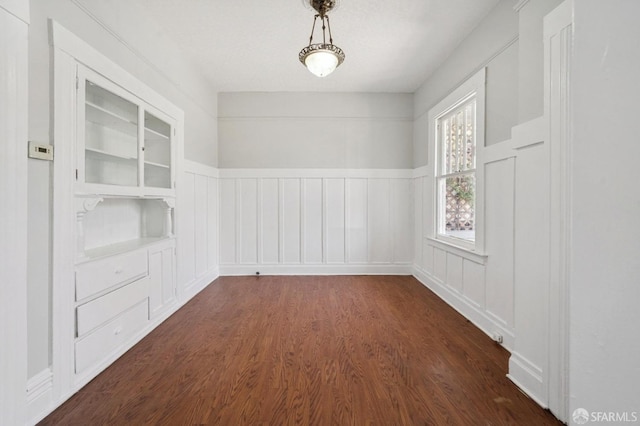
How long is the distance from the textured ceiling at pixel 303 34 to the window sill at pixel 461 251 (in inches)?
87.7

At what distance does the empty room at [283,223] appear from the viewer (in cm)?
32

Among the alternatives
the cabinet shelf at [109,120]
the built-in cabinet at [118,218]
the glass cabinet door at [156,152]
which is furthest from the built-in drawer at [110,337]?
the cabinet shelf at [109,120]

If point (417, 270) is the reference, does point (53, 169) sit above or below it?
above

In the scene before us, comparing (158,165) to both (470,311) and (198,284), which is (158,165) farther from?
(470,311)

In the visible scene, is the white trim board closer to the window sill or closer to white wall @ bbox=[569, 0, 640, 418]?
the window sill

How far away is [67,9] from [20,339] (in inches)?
75.9

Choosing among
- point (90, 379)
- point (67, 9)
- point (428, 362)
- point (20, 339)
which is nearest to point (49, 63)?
point (67, 9)

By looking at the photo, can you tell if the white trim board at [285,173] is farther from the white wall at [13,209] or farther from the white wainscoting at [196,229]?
the white wall at [13,209]

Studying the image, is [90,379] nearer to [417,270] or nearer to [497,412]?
[497,412]

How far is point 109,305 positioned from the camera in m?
2.04

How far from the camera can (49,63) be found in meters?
1.62

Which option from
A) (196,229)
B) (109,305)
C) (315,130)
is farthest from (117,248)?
(315,130)

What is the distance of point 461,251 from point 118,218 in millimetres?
3440

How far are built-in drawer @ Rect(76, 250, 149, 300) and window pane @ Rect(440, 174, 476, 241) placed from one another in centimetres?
325
